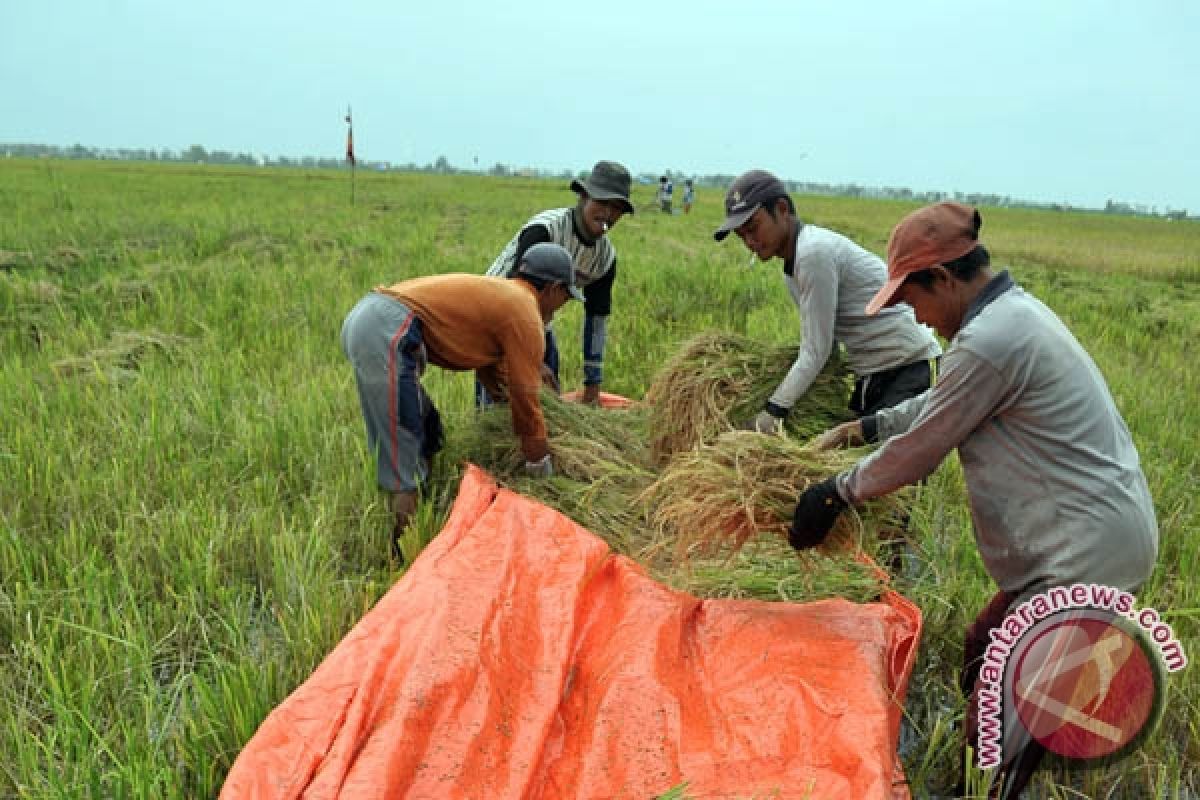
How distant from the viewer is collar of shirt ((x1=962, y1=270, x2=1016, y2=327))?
4.35ft

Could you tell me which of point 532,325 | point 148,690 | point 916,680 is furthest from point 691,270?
point 148,690

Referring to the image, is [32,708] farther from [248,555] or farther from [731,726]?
[731,726]

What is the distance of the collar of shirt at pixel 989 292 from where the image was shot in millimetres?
1327

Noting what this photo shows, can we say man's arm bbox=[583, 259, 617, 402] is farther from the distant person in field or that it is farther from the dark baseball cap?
the distant person in field

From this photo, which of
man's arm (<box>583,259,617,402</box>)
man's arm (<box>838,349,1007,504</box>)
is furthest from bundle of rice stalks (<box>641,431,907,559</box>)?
man's arm (<box>583,259,617,402</box>)

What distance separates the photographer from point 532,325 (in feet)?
7.63

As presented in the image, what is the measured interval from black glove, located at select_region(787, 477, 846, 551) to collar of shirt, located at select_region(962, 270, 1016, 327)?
1.48 ft

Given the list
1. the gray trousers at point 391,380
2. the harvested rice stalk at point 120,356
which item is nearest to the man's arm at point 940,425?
the gray trousers at point 391,380

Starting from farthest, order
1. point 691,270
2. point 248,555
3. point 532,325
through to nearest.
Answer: point 691,270, point 532,325, point 248,555

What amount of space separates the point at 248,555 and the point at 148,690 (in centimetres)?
58

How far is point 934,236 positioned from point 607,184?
1.77 m

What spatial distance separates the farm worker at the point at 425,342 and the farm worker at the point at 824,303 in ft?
2.23

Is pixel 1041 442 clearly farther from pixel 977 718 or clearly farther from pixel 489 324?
pixel 489 324

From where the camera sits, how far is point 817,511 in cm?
156
